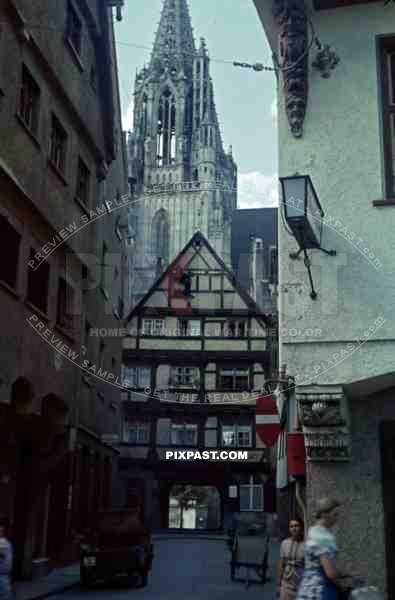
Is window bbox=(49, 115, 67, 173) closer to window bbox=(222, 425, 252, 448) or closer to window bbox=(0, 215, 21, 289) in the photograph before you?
window bbox=(0, 215, 21, 289)

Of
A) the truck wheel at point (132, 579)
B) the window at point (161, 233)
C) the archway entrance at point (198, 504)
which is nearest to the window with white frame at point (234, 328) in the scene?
the archway entrance at point (198, 504)

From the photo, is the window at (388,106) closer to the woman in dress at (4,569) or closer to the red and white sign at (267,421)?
the red and white sign at (267,421)

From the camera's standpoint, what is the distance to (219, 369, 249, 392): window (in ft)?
139

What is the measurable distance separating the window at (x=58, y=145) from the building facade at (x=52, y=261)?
3 cm

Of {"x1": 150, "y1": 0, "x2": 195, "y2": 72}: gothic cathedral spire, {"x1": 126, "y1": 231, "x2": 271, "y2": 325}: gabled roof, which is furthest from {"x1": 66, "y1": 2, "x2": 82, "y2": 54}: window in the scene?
{"x1": 150, "y1": 0, "x2": 195, "y2": 72}: gothic cathedral spire

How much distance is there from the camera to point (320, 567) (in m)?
6.31

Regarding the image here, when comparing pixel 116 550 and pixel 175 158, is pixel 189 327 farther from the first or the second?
pixel 175 158

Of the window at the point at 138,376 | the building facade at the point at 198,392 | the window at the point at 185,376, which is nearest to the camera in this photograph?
the building facade at the point at 198,392

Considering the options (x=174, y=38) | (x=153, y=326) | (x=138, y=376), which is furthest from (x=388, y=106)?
(x=174, y=38)

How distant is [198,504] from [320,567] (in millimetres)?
61274

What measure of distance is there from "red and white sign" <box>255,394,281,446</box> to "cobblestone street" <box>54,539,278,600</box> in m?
3.54

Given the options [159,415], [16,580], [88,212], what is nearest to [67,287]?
[88,212]

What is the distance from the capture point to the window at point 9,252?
14.5 meters

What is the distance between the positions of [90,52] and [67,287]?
6.23 meters
